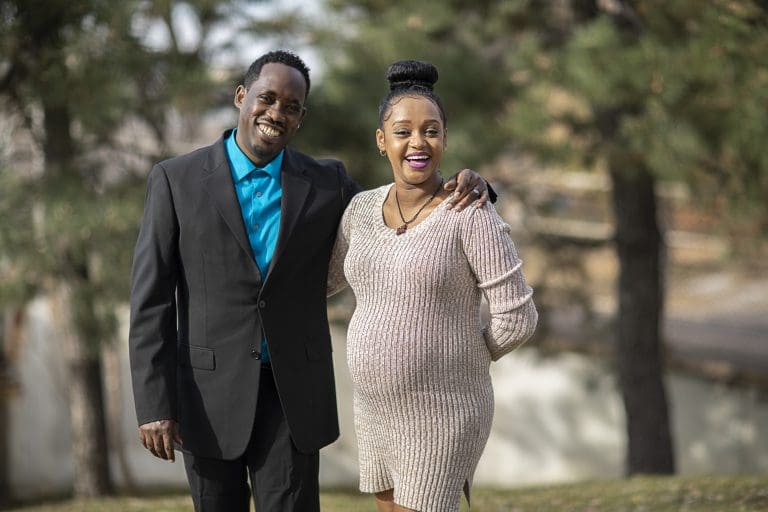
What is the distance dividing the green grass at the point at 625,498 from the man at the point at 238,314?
220 cm

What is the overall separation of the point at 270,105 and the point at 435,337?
74 centimetres

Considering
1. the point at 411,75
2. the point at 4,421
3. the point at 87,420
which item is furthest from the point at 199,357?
the point at 4,421

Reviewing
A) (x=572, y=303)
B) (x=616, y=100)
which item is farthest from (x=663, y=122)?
(x=572, y=303)

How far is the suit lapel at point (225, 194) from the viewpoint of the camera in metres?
2.69

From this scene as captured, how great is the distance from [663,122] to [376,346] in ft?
12.3

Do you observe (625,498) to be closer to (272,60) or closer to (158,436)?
(158,436)

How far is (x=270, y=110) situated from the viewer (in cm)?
272

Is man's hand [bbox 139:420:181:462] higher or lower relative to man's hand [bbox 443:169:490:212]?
lower

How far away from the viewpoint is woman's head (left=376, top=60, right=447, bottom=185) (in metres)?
2.62

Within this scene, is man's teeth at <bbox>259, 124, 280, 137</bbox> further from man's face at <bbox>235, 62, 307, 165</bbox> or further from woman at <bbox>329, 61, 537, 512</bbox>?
woman at <bbox>329, 61, 537, 512</bbox>

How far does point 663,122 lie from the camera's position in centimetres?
587

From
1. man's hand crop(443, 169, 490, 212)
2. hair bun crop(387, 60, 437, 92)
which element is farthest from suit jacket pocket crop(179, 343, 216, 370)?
hair bun crop(387, 60, 437, 92)

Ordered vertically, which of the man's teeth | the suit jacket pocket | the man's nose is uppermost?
the man's nose

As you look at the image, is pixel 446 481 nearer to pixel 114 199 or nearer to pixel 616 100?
pixel 616 100
